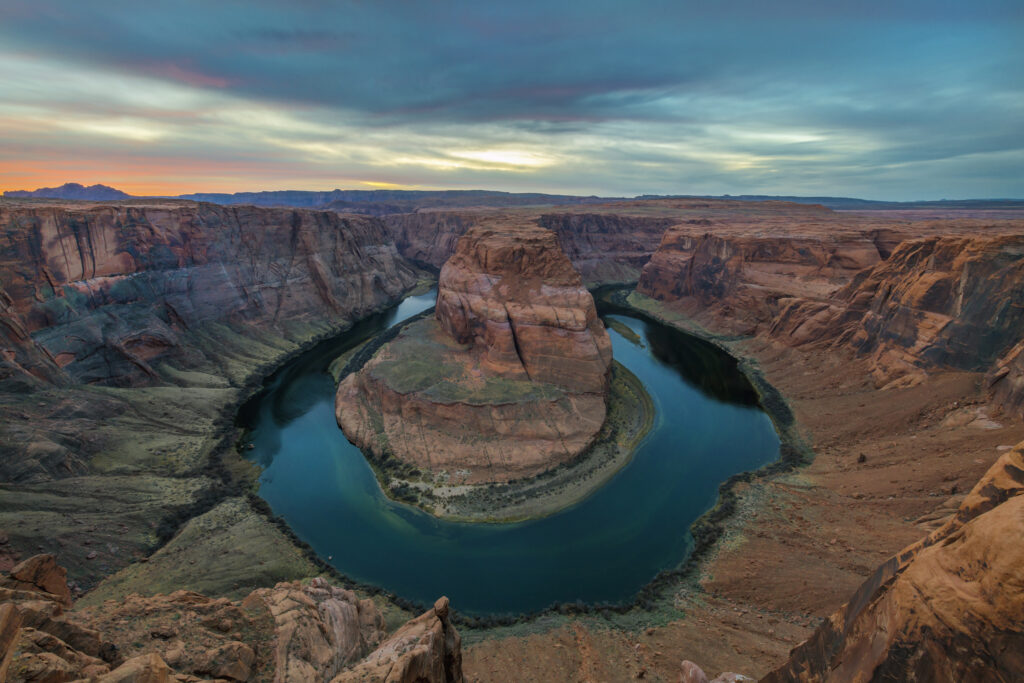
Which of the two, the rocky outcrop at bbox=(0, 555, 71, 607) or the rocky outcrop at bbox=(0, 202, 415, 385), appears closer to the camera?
the rocky outcrop at bbox=(0, 555, 71, 607)

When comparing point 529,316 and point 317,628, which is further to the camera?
point 529,316

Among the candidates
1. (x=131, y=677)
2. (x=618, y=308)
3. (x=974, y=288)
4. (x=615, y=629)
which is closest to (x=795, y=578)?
(x=615, y=629)

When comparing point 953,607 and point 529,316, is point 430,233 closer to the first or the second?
point 529,316

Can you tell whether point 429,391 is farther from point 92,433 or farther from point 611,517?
point 92,433

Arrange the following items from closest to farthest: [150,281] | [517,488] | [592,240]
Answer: [517,488] < [150,281] < [592,240]

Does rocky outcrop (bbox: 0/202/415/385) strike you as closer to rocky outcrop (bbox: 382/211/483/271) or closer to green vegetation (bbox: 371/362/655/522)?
green vegetation (bbox: 371/362/655/522)

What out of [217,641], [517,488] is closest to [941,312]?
[517,488]

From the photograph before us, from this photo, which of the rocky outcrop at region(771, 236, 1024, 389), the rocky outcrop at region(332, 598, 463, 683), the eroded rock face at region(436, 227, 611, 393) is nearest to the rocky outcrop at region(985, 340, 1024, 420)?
the rocky outcrop at region(771, 236, 1024, 389)
